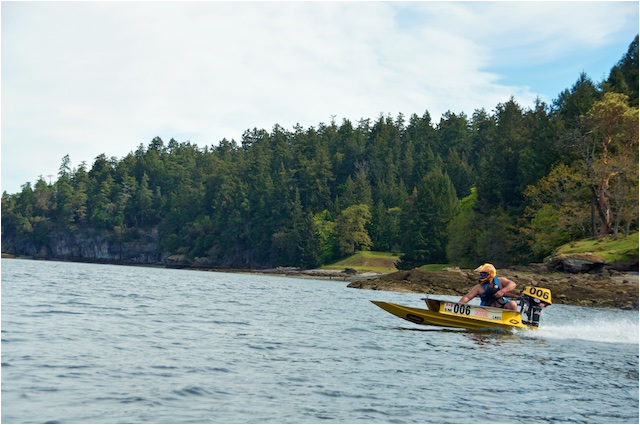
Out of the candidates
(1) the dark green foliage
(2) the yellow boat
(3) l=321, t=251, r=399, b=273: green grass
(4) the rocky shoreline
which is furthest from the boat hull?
(3) l=321, t=251, r=399, b=273: green grass

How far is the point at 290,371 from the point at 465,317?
1397cm

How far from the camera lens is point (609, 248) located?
71.9m

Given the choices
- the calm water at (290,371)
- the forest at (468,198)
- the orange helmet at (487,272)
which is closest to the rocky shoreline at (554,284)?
the forest at (468,198)

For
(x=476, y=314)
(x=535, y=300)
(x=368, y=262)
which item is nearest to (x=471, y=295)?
(x=476, y=314)

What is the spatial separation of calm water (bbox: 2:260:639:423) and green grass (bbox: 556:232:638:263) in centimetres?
4076

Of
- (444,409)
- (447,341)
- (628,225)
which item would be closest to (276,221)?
(628,225)

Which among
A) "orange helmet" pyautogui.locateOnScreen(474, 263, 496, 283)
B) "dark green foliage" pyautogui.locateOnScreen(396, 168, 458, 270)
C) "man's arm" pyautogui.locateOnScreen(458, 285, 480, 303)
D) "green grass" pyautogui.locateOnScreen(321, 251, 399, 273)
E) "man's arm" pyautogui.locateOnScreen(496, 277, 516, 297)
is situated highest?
"dark green foliage" pyautogui.locateOnScreen(396, 168, 458, 270)

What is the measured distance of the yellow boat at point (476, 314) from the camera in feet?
98.8

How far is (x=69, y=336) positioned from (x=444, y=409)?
1179 cm

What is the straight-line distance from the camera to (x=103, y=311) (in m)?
29.8

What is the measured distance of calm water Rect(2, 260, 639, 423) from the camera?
45.7 ft

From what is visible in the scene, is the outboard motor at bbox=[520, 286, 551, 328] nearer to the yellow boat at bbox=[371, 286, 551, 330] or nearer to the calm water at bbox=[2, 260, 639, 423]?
the yellow boat at bbox=[371, 286, 551, 330]

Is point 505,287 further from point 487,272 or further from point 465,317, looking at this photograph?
point 465,317

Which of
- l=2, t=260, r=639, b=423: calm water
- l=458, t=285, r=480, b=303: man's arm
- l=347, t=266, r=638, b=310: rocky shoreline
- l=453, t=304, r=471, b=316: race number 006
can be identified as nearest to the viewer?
l=2, t=260, r=639, b=423: calm water
